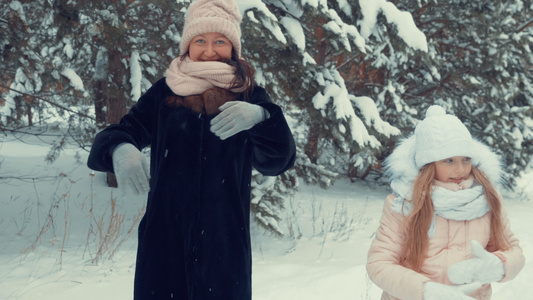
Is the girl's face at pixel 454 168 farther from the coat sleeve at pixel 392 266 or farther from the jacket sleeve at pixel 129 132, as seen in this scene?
the jacket sleeve at pixel 129 132

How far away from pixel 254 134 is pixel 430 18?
9818 mm

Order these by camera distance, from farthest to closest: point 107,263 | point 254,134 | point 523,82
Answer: point 523,82
point 107,263
point 254,134

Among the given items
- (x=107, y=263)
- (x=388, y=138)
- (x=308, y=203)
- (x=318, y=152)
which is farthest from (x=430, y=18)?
(x=107, y=263)

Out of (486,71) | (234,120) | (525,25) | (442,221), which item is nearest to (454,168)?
(442,221)

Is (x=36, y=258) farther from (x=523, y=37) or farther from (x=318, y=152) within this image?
(x=523, y=37)

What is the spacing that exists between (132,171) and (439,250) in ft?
4.63

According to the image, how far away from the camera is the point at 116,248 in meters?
5.26

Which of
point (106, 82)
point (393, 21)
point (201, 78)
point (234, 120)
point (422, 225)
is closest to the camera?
point (234, 120)

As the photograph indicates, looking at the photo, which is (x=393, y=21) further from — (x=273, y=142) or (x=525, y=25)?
(x=525, y=25)

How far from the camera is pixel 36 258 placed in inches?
207

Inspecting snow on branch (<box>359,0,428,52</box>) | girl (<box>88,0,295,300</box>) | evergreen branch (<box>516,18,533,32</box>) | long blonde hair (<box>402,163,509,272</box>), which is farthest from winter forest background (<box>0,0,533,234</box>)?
long blonde hair (<box>402,163,509,272</box>)

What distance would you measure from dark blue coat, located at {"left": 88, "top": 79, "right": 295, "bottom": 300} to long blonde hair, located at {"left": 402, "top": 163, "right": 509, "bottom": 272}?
609mm

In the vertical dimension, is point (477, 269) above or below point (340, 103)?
below

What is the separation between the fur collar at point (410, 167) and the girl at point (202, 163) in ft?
1.81
